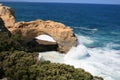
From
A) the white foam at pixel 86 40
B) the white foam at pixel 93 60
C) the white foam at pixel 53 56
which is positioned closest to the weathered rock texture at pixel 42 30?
the white foam at pixel 93 60

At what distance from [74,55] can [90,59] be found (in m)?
1.92

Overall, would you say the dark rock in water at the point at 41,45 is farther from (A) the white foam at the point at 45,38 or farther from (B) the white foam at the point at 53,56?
(A) the white foam at the point at 45,38

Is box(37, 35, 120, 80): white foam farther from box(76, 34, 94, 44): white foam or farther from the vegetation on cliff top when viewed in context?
the vegetation on cliff top

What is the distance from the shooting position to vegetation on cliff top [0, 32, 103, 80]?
21797 millimetres

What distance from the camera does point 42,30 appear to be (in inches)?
1634

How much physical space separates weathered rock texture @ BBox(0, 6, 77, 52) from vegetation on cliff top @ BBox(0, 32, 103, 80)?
49.7 ft

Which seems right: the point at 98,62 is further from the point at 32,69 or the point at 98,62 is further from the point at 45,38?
the point at 32,69

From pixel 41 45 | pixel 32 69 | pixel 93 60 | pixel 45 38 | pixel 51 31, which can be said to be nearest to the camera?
pixel 32 69

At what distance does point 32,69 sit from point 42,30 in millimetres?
19208

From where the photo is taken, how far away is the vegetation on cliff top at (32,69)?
71.5 feet

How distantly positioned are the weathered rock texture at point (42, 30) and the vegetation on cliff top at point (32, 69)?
1514cm

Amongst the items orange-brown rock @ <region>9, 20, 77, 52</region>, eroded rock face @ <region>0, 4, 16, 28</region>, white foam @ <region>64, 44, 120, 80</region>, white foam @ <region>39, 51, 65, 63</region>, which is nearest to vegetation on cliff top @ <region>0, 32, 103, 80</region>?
white foam @ <region>64, 44, 120, 80</region>

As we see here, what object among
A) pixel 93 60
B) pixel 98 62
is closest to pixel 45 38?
pixel 93 60

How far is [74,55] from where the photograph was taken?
3881 cm
